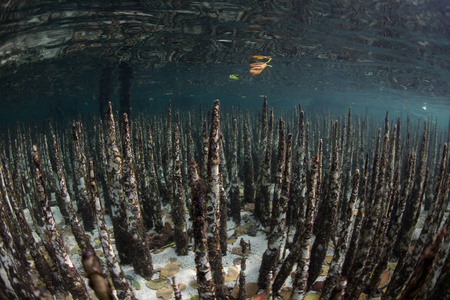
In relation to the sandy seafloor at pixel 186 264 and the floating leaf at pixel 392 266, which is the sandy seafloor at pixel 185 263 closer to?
the sandy seafloor at pixel 186 264

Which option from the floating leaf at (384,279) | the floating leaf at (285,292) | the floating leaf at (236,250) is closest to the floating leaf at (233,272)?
the floating leaf at (236,250)

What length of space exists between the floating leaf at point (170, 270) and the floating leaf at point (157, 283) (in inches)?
4.8

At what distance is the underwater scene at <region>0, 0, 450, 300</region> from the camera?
8.61ft

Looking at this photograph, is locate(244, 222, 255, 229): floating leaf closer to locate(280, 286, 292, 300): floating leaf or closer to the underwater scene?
the underwater scene

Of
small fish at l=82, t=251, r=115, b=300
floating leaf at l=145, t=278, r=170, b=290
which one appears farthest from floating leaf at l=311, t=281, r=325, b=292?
small fish at l=82, t=251, r=115, b=300

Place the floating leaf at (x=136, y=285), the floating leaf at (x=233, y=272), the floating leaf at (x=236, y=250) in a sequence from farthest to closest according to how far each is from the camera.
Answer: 1. the floating leaf at (x=236, y=250)
2. the floating leaf at (x=233, y=272)
3. the floating leaf at (x=136, y=285)

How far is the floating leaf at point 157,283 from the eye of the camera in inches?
154

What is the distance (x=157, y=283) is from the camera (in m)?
4.00

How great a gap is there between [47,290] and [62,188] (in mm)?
1788

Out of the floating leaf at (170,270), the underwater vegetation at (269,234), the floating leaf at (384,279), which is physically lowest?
the floating leaf at (384,279)

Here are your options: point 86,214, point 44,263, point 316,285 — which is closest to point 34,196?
point 86,214

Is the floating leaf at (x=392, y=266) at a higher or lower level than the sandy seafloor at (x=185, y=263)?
lower

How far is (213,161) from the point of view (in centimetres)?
217

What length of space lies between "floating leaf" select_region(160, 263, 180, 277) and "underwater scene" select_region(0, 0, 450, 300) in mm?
28
